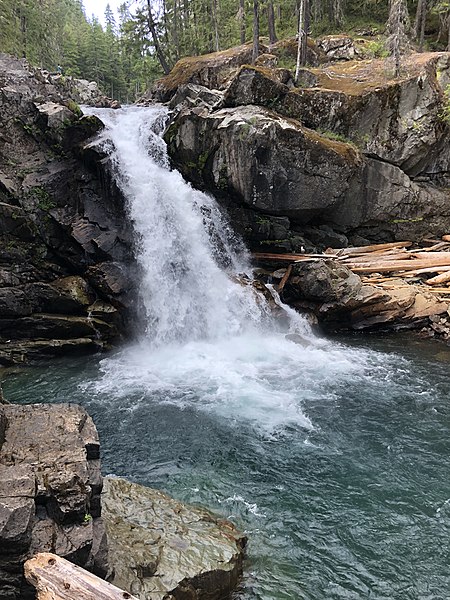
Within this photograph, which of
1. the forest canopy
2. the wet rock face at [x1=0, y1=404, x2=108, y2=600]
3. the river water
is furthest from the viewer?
the forest canopy

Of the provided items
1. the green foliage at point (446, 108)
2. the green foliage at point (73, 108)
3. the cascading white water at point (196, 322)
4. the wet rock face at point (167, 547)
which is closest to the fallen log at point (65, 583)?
the wet rock face at point (167, 547)

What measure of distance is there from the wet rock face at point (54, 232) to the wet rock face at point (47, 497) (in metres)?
9.60

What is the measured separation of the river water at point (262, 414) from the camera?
22.5ft

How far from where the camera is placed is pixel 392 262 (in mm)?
19312

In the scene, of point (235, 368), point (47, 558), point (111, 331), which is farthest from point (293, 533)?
point (111, 331)

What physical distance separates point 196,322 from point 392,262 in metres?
9.19

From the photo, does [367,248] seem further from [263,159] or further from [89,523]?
[89,523]

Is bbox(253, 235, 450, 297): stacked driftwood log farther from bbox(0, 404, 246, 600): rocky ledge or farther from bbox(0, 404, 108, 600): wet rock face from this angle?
bbox(0, 404, 108, 600): wet rock face

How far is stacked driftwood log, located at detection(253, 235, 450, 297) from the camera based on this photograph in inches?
716

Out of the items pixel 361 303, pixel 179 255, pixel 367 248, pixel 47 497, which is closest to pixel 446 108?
pixel 367 248

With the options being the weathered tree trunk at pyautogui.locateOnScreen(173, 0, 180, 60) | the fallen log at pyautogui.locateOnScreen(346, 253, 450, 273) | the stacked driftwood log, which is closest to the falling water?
the stacked driftwood log

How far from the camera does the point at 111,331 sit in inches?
634

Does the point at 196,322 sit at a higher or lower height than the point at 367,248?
lower

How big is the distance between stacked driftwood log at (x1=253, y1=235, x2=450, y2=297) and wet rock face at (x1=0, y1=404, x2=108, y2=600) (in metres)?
13.4
